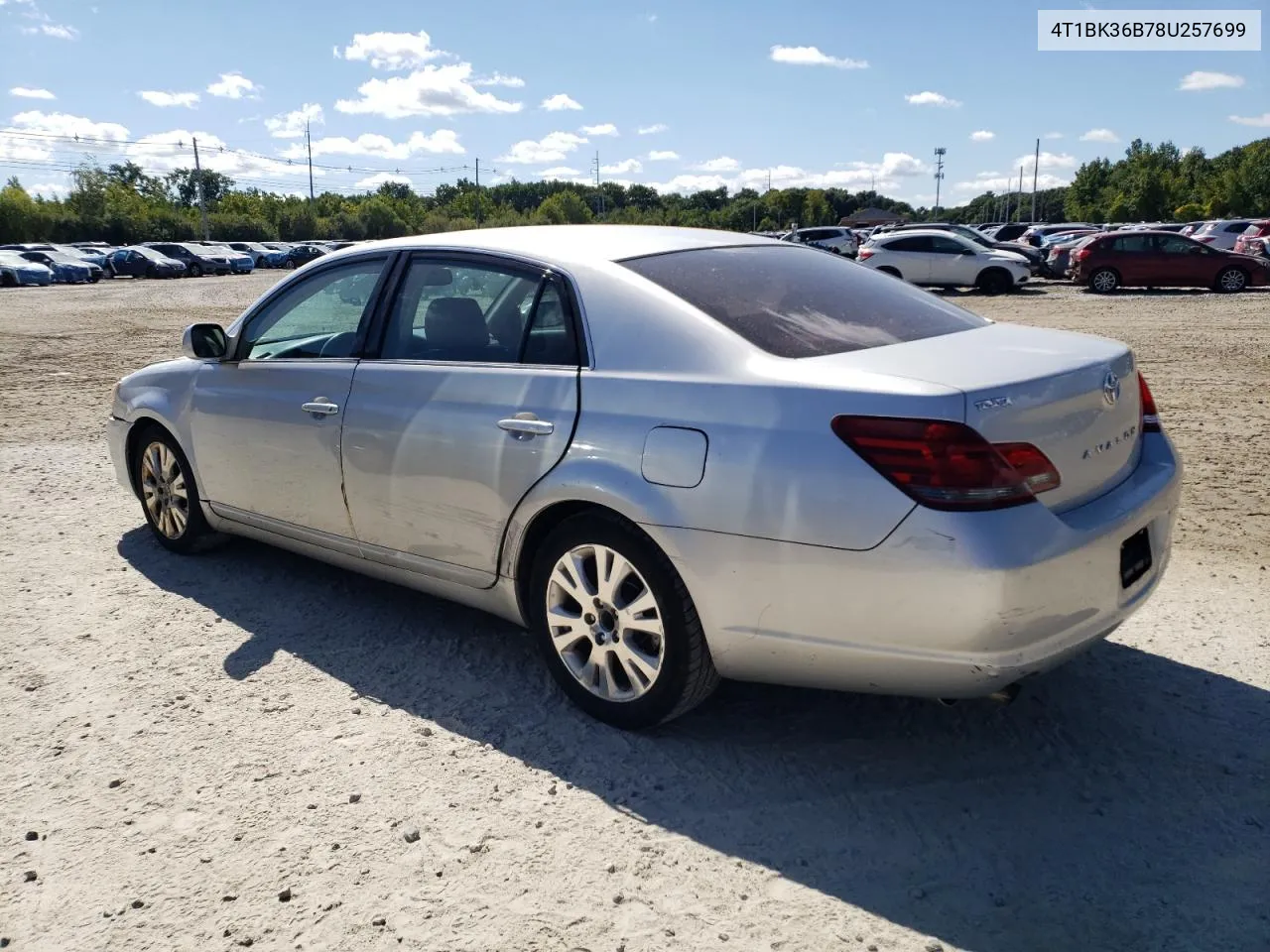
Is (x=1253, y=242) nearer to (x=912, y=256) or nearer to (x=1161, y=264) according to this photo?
(x=1161, y=264)

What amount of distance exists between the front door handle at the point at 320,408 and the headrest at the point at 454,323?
1.66 feet

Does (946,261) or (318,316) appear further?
(946,261)

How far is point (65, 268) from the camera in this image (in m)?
41.2

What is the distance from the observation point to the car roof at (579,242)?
3.76 metres

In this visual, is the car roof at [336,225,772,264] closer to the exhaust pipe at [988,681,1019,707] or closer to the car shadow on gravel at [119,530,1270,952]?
the car shadow on gravel at [119,530,1270,952]

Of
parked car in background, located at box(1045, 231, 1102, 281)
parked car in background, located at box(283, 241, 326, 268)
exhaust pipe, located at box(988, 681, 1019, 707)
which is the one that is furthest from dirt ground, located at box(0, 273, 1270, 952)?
parked car in background, located at box(283, 241, 326, 268)

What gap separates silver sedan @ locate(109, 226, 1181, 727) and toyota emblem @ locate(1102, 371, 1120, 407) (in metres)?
0.01

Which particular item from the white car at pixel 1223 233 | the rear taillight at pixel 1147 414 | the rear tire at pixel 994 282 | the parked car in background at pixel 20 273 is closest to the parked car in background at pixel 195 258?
the parked car in background at pixel 20 273

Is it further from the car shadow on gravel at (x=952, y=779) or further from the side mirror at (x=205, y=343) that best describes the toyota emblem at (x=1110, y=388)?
the side mirror at (x=205, y=343)

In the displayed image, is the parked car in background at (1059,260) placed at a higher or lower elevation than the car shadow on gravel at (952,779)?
higher

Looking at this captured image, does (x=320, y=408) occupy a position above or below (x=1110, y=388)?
below

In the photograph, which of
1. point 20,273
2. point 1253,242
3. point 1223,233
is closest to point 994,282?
point 1253,242

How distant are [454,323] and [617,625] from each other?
138 cm

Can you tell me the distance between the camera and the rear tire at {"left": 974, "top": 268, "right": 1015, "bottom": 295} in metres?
23.9
